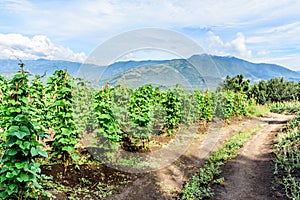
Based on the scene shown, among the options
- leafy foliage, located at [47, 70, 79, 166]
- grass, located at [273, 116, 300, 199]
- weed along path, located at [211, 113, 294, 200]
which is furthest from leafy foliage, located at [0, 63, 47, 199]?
grass, located at [273, 116, 300, 199]

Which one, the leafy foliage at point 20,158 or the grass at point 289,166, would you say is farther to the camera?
the grass at point 289,166

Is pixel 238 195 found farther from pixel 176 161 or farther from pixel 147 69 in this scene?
pixel 147 69

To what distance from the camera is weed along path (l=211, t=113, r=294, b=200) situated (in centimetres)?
639

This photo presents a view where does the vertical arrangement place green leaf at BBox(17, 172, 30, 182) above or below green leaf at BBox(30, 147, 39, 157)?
below

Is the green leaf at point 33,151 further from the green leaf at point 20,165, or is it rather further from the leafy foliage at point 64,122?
the leafy foliage at point 64,122

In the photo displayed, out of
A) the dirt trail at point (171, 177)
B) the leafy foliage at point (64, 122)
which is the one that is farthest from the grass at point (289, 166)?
the leafy foliage at point (64, 122)

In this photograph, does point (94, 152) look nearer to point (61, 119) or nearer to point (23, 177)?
point (61, 119)

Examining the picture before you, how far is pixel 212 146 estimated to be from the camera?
11.6 metres

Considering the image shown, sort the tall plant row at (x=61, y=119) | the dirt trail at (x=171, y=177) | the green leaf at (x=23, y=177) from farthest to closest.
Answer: the dirt trail at (x=171, y=177) → the tall plant row at (x=61, y=119) → the green leaf at (x=23, y=177)

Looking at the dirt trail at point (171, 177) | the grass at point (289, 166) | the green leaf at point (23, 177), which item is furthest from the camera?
the dirt trail at point (171, 177)

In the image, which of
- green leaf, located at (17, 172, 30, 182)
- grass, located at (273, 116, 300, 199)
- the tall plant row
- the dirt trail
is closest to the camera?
green leaf, located at (17, 172, 30, 182)

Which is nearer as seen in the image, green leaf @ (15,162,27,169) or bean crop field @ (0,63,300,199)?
green leaf @ (15,162,27,169)

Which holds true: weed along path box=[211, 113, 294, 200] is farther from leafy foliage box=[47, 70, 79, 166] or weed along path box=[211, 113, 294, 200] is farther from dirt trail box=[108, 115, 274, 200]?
leafy foliage box=[47, 70, 79, 166]

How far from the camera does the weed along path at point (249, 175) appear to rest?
6.39 metres
